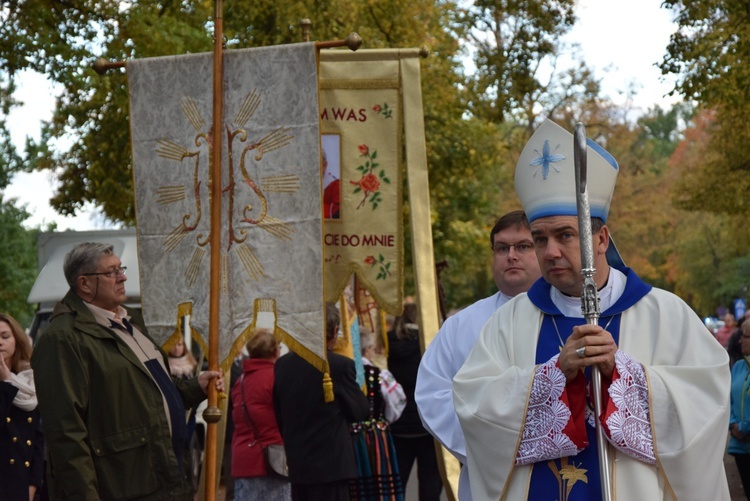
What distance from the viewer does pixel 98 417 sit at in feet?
19.2

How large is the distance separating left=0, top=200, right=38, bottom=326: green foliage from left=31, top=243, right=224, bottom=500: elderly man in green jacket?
34.2 metres

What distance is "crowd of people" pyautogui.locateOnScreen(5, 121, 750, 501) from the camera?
156 inches

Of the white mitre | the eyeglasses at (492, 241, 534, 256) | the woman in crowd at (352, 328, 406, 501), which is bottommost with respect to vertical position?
the woman in crowd at (352, 328, 406, 501)

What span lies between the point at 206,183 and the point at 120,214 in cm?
915

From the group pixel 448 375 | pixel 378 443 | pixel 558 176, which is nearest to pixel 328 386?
pixel 378 443

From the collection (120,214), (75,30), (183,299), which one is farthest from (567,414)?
(120,214)

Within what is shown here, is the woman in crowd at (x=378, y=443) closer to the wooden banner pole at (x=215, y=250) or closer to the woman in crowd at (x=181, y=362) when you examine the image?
the wooden banner pole at (x=215, y=250)

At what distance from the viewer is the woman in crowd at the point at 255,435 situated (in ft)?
29.6

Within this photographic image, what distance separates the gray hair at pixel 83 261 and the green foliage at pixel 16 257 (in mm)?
34093

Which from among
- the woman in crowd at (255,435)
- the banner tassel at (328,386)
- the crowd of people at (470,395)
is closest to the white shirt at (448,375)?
the crowd of people at (470,395)

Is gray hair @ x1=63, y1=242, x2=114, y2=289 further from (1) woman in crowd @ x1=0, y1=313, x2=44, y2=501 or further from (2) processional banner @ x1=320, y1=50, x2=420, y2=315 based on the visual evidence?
(2) processional banner @ x1=320, y1=50, x2=420, y2=315

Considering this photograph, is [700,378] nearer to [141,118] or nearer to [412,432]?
[141,118]

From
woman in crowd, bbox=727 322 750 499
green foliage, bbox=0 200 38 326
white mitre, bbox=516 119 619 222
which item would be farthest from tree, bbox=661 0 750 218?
green foliage, bbox=0 200 38 326

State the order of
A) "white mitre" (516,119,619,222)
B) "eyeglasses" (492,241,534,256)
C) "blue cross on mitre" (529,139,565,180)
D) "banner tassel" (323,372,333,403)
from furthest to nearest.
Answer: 1. "banner tassel" (323,372,333,403)
2. "eyeglasses" (492,241,534,256)
3. "blue cross on mitre" (529,139,565,180)
4. "white mitre" (516,119,619,222)
